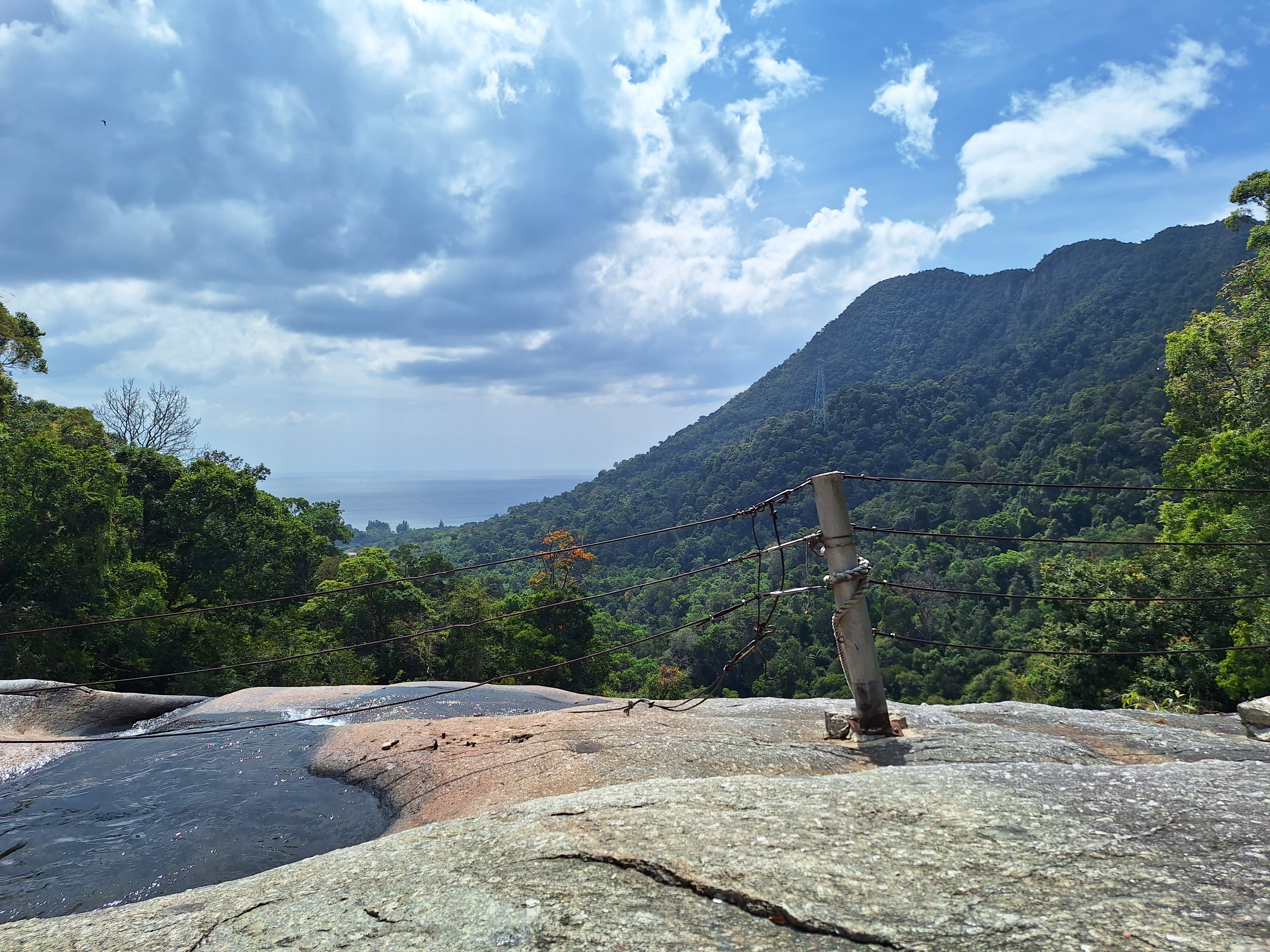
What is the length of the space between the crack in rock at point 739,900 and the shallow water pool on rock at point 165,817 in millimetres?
3762

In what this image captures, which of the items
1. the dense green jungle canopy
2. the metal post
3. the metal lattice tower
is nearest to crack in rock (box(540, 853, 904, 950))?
the dense green jungle canopy

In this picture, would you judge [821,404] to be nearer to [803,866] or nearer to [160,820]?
[160,820]

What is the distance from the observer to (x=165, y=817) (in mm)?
→ 7918

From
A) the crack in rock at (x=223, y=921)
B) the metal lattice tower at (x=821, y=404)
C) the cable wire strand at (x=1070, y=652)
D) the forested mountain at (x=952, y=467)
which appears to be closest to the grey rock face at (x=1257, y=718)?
the cable wire strand at (x=1070, y=652)

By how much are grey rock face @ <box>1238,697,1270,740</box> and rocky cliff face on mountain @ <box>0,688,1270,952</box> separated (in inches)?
22.7

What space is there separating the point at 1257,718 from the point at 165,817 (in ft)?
37.9

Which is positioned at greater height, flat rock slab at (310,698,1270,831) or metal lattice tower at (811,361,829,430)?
metal lattice tower at (811,361,829,430)

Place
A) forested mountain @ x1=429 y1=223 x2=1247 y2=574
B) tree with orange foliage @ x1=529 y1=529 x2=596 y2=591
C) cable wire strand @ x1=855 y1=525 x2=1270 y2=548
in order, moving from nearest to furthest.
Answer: cable wire strand @ x1=855 y1=525 x2=1270 y2=548, tree with orange foliage @ x1=529 y1=529 x2=596 y2=591, forested mountain @ x1=429 y1=223 x2=1247 y2=574

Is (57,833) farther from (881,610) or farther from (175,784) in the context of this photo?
(881,610)

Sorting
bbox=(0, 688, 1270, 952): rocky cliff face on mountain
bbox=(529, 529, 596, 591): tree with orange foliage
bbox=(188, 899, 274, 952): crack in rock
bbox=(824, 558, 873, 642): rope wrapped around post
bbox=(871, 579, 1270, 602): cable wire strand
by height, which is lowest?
bbox=(0, 688, 1270, 952): rocky cliff face on mountain

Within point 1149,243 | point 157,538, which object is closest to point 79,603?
point 157,538

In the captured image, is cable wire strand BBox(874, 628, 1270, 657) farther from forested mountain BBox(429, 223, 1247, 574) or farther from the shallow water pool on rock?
forested mountain BBox(429, 223, 1247, 574)

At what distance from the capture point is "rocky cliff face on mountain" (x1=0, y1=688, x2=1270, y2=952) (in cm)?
373

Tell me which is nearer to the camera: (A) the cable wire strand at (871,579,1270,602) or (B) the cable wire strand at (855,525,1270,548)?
(B) the cable wire strand at (855,525,1270,548)
